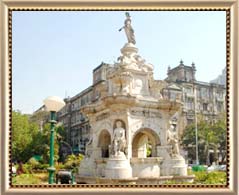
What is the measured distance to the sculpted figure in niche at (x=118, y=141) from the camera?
198 inches

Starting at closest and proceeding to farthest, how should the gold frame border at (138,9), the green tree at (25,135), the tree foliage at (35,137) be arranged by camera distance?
the gold frame border at (138,9) < the green tree at (25,135) < the tree foliage at (35,137)

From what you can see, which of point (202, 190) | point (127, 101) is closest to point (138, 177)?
point (127, 101)

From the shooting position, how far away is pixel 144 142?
6.22 metres

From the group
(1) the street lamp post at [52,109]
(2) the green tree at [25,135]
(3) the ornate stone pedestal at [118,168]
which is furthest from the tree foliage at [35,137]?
(1) the street lamp post at [52,109]

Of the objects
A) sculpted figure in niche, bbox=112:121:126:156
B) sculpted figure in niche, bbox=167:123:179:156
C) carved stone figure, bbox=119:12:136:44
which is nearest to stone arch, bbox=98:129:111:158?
sculpted figure in niche, bbox=112:121:126:156

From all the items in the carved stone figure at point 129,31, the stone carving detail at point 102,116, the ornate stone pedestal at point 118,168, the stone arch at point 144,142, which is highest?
the carved stone figure at point 129,31

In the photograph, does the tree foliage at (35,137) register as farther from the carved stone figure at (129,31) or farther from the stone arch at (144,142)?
the carved stone figure at (129,31)

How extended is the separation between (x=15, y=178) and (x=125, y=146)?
2.15 meters

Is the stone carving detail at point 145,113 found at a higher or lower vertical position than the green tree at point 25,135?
higher

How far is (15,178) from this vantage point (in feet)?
10.5

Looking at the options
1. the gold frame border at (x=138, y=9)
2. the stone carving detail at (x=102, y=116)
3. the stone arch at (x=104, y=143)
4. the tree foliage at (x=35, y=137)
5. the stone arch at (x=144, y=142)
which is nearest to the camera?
the gold frame border at (x=138, y=9)

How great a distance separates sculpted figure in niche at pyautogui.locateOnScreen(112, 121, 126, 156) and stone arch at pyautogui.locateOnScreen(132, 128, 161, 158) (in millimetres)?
484

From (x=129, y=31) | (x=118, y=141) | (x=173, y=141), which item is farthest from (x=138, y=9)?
(x=173, y=141)

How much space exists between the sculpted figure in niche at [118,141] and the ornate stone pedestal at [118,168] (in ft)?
0.27
